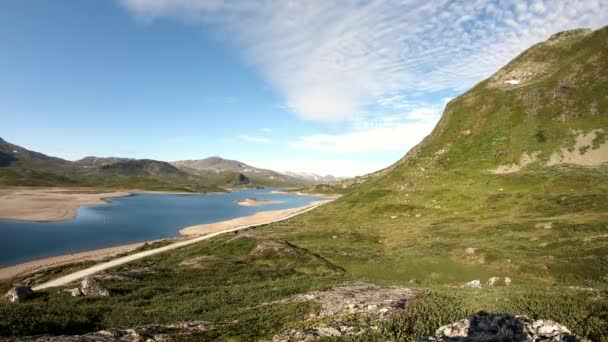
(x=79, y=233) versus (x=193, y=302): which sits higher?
(x=193, y=302)

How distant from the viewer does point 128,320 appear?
26.9 metres

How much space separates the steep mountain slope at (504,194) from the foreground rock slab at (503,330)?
29.4 m

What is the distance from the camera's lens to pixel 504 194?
9862 centimetres

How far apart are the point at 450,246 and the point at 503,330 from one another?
4947 cm

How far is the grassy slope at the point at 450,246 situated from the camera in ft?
75.8

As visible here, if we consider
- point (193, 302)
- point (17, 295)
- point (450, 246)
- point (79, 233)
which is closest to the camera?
point (193, 302)

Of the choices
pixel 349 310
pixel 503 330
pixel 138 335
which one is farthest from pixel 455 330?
pixel 138 335

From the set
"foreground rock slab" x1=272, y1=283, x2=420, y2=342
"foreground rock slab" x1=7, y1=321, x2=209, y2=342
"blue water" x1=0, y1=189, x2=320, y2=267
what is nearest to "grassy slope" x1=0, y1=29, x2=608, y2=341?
"foreground rock slab" x1=272, y1=283, x2=420, y2=342

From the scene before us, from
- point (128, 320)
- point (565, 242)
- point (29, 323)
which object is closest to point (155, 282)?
point (128, 320)

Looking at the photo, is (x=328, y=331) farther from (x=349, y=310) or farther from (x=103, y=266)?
(x=103, y=266)

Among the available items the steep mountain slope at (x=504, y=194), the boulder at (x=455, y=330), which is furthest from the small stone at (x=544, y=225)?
the boulder at (x=455, y=330)

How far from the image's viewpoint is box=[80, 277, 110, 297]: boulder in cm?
3892

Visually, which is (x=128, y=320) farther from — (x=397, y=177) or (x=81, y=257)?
(x=397, y=177)

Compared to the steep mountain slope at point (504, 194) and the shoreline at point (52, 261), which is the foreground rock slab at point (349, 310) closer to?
the steep mountain slope at point (504, 194)
